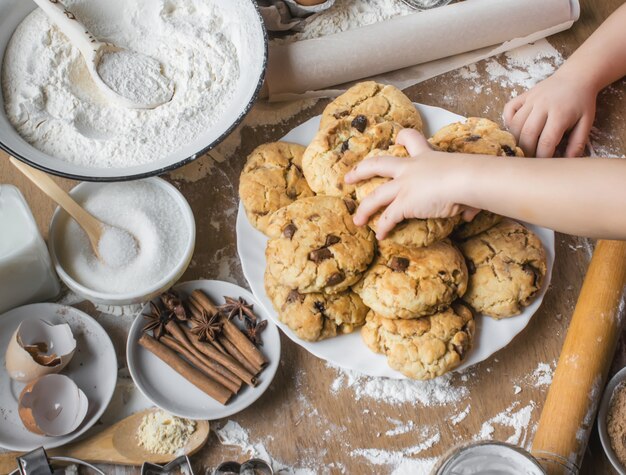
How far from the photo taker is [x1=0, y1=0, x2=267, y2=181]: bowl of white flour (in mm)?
1193

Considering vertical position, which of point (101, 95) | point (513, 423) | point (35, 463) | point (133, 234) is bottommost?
point (513, 423)

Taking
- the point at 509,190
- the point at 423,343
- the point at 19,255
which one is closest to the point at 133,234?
the point at 19,255

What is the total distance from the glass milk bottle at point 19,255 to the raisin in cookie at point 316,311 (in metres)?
0.38

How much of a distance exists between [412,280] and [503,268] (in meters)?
0.16

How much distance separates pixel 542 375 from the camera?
121 cm

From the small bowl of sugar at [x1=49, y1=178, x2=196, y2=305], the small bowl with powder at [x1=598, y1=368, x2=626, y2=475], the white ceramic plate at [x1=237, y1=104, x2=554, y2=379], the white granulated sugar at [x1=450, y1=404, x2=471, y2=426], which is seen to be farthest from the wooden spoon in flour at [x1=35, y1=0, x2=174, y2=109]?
the small bowl with powder at [x1=598, y1=368, x2=626, y2=475]

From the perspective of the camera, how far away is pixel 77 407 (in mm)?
1102

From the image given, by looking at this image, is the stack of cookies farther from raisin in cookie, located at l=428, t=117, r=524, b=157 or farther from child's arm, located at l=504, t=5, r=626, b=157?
Answer: child's arm, located at l=504, t=5, r=626, b=157

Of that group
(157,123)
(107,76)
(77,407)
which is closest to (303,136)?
(157,123)

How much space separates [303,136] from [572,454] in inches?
27.3

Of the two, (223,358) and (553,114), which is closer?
(223,358)

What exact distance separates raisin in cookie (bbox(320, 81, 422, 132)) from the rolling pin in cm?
40

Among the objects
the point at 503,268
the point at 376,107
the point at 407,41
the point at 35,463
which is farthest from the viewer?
the point at 407,41

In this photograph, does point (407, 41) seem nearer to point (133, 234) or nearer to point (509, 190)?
point (509, 190)
